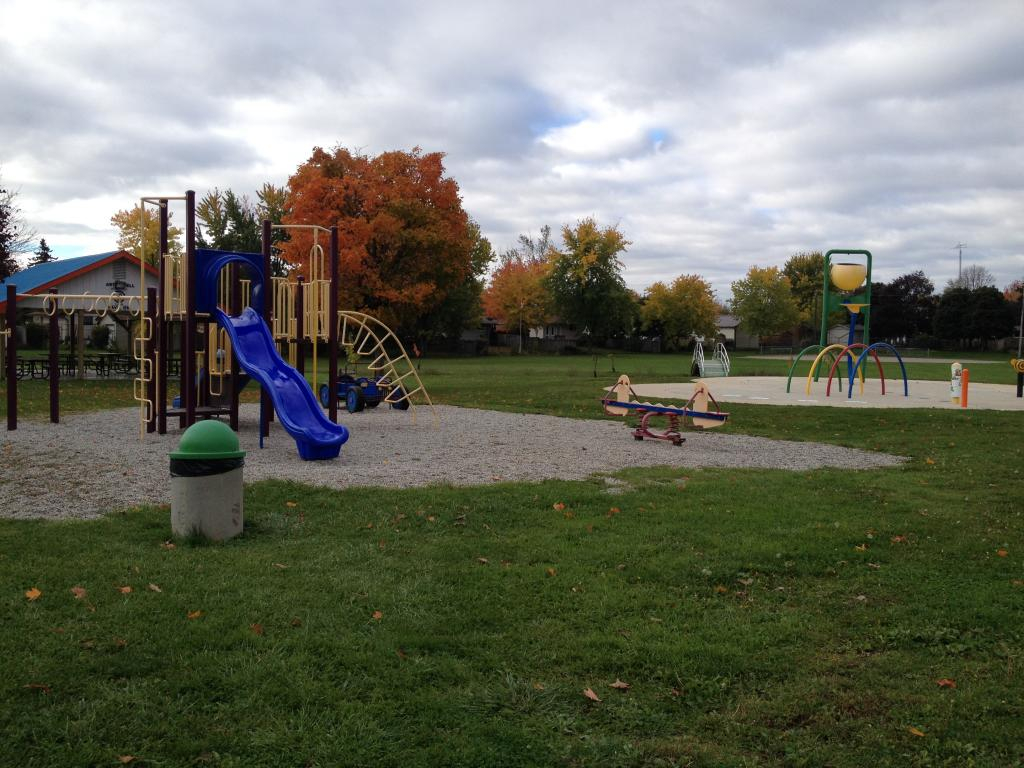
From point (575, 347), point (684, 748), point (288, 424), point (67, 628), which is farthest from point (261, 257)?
point (575, 347)

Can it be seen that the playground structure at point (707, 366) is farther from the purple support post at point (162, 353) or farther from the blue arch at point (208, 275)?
A: the purple support post at point (162, 353)

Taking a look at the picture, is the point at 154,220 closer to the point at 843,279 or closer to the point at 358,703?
the point at 843,279

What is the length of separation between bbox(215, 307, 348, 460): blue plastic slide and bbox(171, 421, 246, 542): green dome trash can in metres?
4.17

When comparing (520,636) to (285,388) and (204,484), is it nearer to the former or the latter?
(204,484)

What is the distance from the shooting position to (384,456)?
36.3 feet

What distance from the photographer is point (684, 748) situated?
3.36 m

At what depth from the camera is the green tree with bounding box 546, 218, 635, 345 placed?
6969cm

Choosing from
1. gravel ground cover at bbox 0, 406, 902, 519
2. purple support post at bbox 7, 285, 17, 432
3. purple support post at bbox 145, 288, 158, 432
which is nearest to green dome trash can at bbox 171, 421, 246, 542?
gravel ground cover at bbox 0, 406, 902, 519

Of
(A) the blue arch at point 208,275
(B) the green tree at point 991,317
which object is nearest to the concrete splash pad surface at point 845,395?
(A) the blue arch at point 208,275

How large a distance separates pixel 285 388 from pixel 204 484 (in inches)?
227

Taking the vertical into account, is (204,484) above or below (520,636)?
above

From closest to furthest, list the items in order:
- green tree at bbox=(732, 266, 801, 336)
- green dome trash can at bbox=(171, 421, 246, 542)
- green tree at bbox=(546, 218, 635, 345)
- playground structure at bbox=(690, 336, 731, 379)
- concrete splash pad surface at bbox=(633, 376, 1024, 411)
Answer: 1. green dome trash can at bbox=(171, 421, 246, 542)
2. concrete splash pad surface at bbox=(633, 376, 1024, 411)
3. playground structure at bbox=(690, 336, 731, 379)
4. green tree at bbox=(546, 218, 635, 345)
5. green tree at bbox=(732, 266, 801, 336)

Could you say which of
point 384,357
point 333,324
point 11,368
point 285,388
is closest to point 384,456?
point 285,388

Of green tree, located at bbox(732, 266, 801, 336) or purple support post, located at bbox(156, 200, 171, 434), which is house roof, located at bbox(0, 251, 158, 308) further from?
green tree, located at bbox(732, 266, 801, 336)
